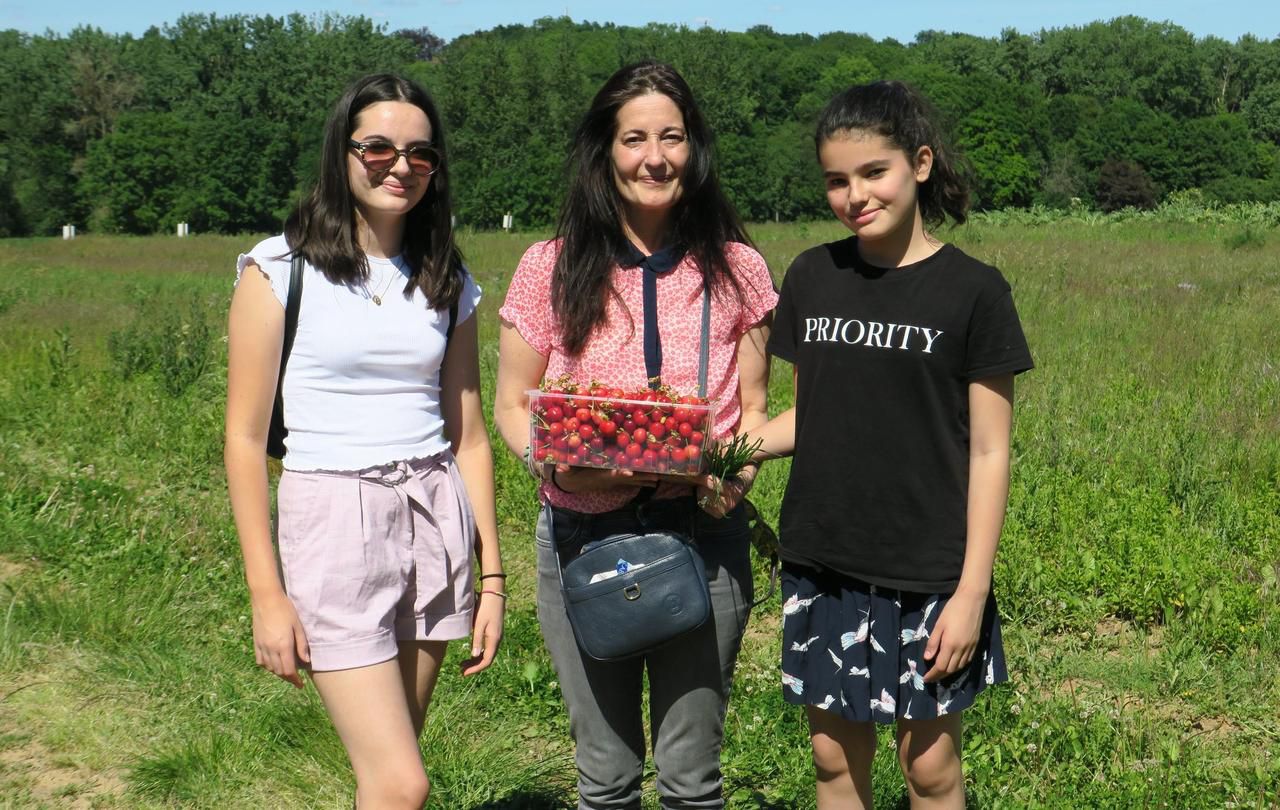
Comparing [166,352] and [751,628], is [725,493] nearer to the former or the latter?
[751,628]

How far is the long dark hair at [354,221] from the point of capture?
2.49 m

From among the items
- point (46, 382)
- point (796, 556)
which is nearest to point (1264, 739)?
point (796, 556)

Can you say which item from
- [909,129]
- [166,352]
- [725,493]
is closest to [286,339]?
[725,493]

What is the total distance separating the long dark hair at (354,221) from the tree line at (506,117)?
4831 cm

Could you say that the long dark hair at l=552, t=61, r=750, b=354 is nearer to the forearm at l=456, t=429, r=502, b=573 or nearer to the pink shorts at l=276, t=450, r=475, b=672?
the forearm at l=456, t=429, r=502, b=573

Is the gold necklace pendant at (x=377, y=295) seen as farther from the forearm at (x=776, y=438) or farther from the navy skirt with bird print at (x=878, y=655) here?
the navy skirt with bird print at (x=878, y=655)

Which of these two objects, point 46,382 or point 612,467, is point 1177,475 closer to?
point 612,467

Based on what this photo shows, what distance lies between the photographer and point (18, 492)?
633 cm

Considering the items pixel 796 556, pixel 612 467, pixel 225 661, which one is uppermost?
pixel 612 467

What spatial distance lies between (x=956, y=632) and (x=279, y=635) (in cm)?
141

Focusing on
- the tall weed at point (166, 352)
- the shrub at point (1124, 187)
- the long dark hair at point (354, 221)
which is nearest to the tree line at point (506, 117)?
the shrub at point (1124, 187)

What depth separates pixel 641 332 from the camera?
2.61m

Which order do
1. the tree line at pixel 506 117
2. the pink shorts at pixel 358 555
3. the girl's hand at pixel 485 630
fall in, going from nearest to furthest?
1. the pink shorts at pixel 358 555
2. the girl's hand at pixel 485 630
3. the tree line at pixel 506 117

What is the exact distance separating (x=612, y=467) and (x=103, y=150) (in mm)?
66468
